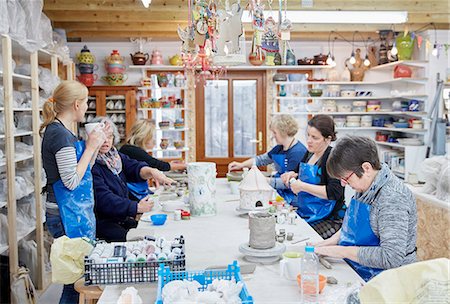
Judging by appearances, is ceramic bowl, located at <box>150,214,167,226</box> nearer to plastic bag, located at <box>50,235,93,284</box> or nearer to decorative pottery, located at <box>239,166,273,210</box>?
decorative pottery, located at <box>239,166,273,210</box>

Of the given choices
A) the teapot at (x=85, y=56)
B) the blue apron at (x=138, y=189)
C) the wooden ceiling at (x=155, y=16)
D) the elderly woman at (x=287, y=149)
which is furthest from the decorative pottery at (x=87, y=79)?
the elderly woman at (x=287, y=149)

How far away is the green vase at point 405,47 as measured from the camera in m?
7.24

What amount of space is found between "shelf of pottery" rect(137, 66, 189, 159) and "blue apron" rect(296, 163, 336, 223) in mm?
3998

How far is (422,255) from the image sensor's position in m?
4.64

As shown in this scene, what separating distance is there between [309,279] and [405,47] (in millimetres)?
6192

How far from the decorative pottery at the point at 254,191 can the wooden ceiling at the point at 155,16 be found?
2.54m

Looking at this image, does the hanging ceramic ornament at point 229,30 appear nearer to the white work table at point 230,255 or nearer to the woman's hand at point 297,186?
the white work table at point 230,255

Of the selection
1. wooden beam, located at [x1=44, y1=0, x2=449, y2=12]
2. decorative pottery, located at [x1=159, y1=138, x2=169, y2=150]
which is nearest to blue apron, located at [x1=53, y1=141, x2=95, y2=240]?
wooden beam, located at [x1=44, y1=0, x2=449, y2=12]

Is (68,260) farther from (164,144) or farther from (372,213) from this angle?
(164,144)

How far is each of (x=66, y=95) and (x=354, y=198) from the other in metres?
1.75

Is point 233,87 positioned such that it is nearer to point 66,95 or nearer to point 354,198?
point 66,95

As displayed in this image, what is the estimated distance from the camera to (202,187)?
3.17 metres

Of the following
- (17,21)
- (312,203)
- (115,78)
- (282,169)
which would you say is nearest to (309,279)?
(312,203)

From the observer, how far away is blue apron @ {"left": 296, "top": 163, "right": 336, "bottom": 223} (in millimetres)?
3584
